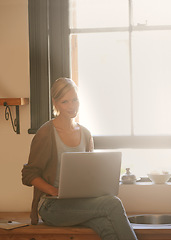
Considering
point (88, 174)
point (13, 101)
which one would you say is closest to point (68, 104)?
point (88, 174)

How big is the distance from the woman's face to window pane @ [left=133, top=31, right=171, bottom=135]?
0.79 m

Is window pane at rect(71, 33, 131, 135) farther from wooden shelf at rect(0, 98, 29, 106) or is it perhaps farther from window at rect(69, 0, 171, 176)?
wooden shelf at rect(0, 98, 29, 106)

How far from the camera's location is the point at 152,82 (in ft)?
11.1

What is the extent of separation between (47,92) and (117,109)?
539 mm

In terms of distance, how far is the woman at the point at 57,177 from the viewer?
2.41 metres

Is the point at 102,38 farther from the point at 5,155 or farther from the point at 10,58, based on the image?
the point at 5,155

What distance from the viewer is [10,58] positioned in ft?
10.8

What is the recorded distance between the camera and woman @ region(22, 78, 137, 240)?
2.41 m

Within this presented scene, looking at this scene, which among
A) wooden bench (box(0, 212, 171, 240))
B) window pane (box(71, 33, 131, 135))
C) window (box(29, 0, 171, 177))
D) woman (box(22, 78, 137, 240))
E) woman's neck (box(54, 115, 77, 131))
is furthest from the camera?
window pane (box(71, 33, 131, 135))

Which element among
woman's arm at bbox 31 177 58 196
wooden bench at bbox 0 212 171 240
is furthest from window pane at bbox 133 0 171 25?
wooden bench at bbox 0 212 171 240

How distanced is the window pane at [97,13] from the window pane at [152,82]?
176 mm

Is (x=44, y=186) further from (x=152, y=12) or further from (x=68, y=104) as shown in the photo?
(x=152, y=12)

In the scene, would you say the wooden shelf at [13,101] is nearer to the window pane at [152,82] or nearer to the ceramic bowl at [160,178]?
the window pane at [152,82]

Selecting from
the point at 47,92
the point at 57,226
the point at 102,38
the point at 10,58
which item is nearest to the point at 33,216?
the point at 57,226
